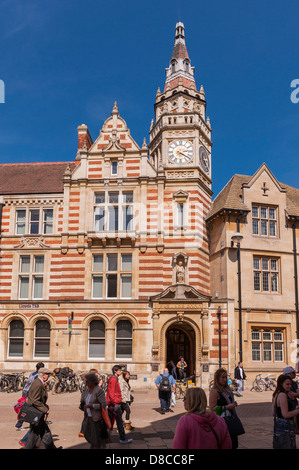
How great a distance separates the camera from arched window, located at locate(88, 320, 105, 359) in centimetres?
2711

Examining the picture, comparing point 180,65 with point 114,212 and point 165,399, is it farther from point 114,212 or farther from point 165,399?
point 165,399

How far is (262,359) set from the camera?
27.0 metres

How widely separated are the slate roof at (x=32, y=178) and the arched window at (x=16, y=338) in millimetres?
8552

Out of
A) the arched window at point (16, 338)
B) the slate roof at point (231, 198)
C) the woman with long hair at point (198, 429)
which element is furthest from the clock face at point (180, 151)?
the woman with long hair at point (198, 429)

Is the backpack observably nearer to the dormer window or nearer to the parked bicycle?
the parked bicycle

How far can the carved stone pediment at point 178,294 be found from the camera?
26594 millimetres

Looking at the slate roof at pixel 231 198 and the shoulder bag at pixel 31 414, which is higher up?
the slate roof at pixel 231 198

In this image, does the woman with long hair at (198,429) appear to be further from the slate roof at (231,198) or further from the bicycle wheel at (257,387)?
the slate roof at (231,198)

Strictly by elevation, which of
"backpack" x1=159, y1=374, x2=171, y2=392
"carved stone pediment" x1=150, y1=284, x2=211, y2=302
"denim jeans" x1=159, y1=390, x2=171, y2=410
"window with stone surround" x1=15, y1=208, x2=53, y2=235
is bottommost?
"denim jeans" x1=159, y1=390, x2=171, y2=410

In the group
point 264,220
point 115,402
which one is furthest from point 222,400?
point 264,220

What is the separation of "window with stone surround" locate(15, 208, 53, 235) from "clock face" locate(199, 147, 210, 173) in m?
10.6

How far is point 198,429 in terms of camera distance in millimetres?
4812

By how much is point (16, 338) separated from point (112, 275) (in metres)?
7.09

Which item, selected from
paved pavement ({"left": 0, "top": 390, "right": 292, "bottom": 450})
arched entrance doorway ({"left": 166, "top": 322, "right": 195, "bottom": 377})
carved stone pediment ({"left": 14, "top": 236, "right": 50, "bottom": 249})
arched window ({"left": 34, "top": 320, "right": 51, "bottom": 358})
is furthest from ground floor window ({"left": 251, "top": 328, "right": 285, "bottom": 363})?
carved stone pediment ({"left": 14, "top": 236, "right": 50, "bottom": 249})
